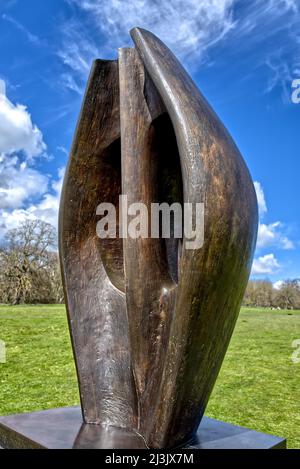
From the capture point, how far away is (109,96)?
3.93 meters

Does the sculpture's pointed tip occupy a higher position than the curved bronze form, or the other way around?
the sculpture's pointed tip

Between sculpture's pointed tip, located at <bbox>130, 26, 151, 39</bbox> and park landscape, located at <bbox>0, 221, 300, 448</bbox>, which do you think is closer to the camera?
sculpture's pointed tip, located at <bbox>130, 26, 151, 39</bbox>

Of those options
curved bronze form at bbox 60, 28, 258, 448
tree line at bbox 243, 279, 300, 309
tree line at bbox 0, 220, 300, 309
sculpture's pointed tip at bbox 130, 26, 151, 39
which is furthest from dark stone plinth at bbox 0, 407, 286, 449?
tree line at bbox 243, 279, 300, 309

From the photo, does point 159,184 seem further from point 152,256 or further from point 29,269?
point 29,269

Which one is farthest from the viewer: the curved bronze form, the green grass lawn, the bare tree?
the bare tree

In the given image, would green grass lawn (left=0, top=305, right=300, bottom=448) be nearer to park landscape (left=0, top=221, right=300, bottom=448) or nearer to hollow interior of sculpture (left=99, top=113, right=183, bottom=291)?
park landscape (left=0, top=221, right=300, bottom=448)

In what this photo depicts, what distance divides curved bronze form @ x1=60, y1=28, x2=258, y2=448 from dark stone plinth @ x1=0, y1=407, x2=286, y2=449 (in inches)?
4.1

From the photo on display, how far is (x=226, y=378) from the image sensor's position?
9477 mm

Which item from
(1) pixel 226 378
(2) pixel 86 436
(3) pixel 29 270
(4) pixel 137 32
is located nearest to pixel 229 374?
(1) pixel 226 378

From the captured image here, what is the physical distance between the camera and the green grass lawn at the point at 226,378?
283 inches

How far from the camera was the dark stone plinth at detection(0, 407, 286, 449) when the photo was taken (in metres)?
3.16

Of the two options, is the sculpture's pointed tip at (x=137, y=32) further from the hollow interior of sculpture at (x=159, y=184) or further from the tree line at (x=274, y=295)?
the tree line at (x=274, y=295)

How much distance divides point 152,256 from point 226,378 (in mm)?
6860
